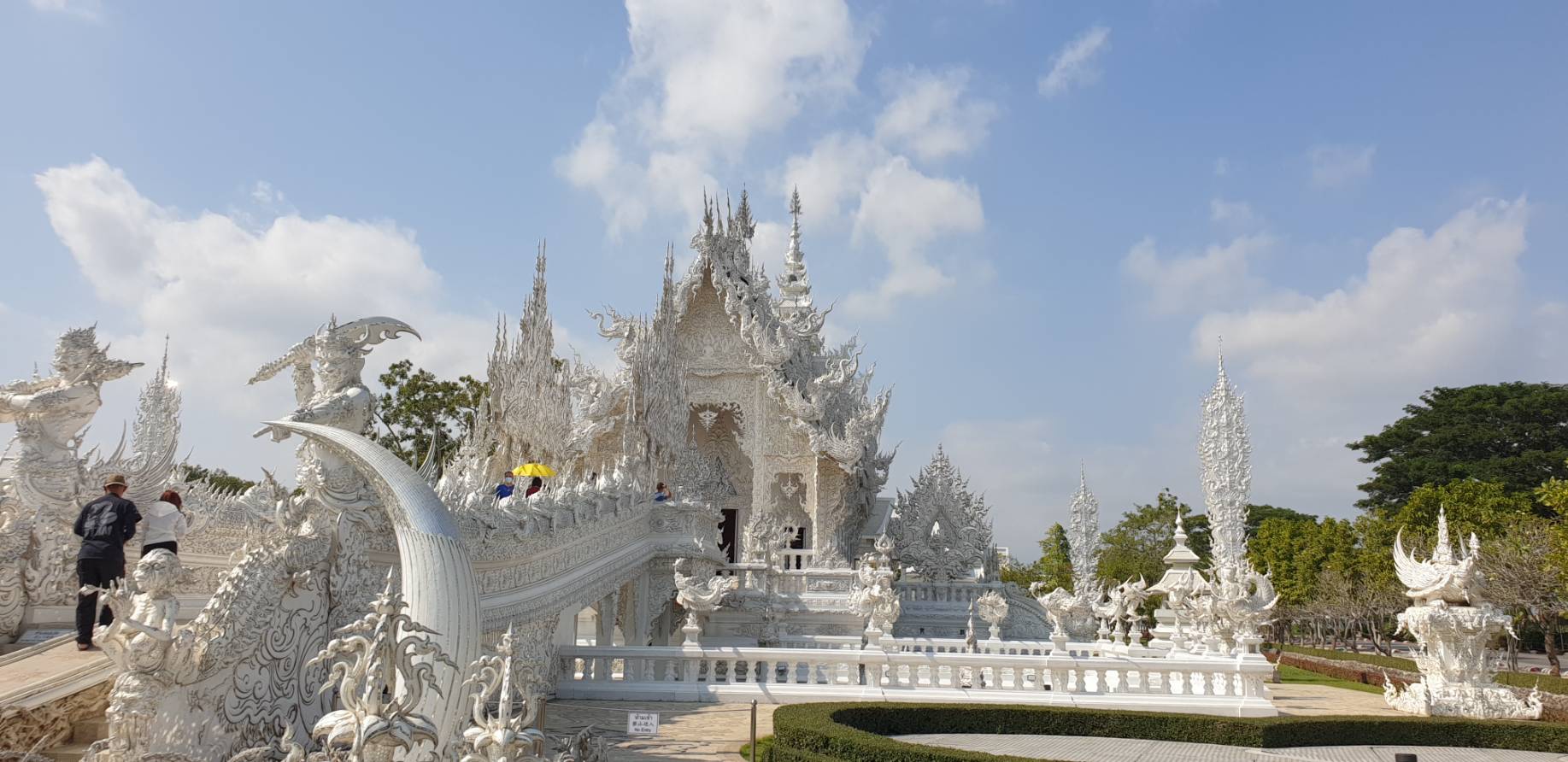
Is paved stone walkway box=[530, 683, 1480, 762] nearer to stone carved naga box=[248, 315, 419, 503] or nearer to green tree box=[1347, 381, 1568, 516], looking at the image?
stone carved naga box=[248, 315, 419, 503]

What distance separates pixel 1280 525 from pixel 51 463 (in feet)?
116

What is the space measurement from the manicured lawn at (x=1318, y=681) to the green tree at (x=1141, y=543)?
16.3m

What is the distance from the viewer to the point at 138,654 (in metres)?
3.90

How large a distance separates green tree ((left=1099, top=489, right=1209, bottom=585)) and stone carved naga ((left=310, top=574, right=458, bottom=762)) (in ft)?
105

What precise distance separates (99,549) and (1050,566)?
40.3 m

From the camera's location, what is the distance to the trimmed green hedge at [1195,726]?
8.02 meters

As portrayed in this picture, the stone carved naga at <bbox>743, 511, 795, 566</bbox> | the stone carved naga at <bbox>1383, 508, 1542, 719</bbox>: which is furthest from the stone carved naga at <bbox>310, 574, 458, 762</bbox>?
the stone carved naga at <bbox>743, 511, 795, 566</bbox>

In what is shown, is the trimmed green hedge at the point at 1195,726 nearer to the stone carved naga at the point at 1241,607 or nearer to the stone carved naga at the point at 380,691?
the stone carved naga at the point at 1241,607

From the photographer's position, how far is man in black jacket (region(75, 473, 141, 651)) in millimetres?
5469

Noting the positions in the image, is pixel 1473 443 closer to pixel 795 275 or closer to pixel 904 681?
pixel 795 275

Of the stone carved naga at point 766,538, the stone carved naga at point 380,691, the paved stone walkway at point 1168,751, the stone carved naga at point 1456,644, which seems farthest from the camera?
the stone carved naga at point 766,538

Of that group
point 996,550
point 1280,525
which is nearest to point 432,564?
point 996,550

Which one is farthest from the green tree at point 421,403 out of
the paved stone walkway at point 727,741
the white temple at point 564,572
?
the paved stone walkway at point 727,741

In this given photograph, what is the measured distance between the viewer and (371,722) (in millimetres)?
2928
